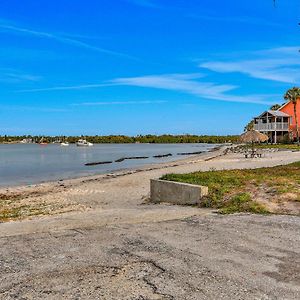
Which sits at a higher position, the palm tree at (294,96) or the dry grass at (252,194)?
the palm tree at (294,96)

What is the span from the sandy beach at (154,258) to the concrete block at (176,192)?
2491mm

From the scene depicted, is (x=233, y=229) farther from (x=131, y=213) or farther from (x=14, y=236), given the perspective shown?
(x=14, y=236)

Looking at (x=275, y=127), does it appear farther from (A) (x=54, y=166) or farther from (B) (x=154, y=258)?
(B) (x=154, y=258)

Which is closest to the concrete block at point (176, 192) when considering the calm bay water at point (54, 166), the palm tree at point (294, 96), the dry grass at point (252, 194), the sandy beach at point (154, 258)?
the dry grass at point (252, 194)

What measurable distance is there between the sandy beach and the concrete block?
2491 millimetres

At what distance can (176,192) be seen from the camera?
13742 mm

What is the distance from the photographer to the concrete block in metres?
12.8

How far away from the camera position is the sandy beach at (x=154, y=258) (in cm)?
523

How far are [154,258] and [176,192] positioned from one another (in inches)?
285

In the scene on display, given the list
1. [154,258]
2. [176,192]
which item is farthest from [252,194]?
[154,258]

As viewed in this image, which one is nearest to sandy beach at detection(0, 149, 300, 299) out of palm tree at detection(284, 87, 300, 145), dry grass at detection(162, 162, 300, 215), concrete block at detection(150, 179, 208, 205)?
dry grass at detection(162, 162, 300, 215)

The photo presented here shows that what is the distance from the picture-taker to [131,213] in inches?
438

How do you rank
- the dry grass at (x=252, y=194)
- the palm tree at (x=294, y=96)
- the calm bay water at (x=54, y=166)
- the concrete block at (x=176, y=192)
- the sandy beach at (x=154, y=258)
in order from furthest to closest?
the palm tree at (x=294, y=96) → the calm bay water at (x=54, y=166) → the concrete block at (x=176, y=192) → the dry grass at (x=252, y=194) → the sandy beach at (x=154, y=258)

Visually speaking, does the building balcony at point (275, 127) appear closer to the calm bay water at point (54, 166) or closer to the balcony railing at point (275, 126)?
the balcony railing at point (275, 126)
